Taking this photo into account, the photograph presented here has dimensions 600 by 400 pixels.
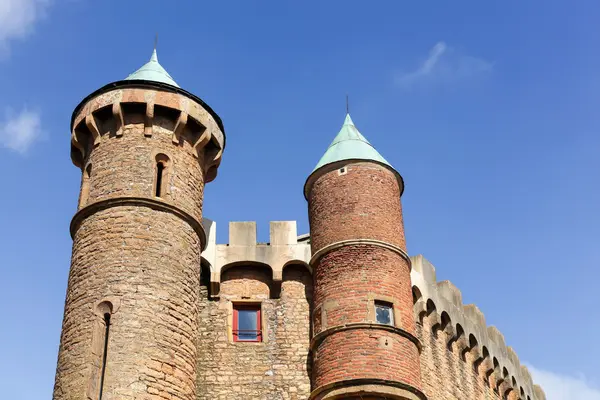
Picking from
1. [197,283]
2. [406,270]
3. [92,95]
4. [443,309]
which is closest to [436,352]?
[443,309]

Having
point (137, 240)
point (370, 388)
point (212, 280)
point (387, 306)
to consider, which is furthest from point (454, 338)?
point (137, 240)

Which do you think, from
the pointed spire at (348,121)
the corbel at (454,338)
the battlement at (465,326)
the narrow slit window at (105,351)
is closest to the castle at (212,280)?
the narrow slit window at (105,351)

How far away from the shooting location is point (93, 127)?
2069 centimetres

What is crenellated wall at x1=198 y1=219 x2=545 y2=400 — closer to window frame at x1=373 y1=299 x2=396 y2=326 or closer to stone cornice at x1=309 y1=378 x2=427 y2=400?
stone cornice at x1=309 y1=378 x2=427 y2=400

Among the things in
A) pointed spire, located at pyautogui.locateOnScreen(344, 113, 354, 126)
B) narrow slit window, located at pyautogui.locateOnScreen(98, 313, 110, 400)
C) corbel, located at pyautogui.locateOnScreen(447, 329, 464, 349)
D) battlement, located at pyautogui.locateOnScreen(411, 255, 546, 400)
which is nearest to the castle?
narrow slit window, located at pyautogui.locateOnScreen(98, 313, 110, 400)

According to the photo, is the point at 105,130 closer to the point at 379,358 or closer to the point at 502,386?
the point at 379,358

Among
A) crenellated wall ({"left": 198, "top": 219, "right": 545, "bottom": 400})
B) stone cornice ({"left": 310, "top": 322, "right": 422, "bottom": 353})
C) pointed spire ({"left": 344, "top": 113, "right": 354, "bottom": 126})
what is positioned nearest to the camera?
stone cornice ({"left": 310, "top": 322, "right": 422, "bottom": 353})

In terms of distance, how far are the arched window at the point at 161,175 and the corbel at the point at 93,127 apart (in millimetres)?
1605

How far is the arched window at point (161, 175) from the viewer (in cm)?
1991

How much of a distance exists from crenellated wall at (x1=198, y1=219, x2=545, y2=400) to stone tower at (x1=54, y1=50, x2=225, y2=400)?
3.64 ft

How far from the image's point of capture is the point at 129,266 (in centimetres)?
1842

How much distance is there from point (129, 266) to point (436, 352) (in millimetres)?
9368

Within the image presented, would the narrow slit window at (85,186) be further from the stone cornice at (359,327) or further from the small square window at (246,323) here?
the stone cornice at (359,327)

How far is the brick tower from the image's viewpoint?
63.0ft
